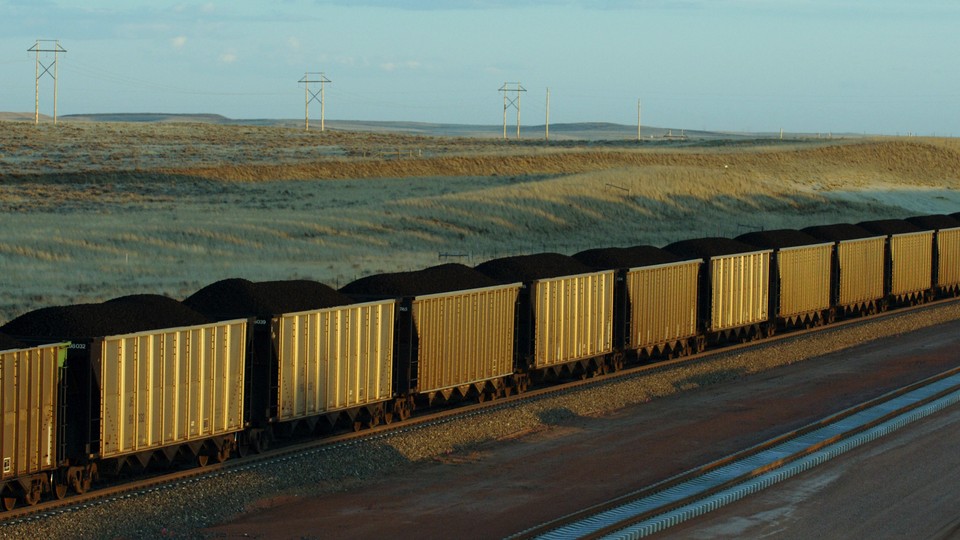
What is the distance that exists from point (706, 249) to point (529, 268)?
9761mm

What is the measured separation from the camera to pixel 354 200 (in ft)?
295

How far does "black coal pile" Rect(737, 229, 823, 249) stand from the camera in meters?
42.9

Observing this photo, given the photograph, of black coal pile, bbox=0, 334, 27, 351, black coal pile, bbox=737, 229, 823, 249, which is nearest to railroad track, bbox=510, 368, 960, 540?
black coal pile, bbox=0, 334, 27, 351

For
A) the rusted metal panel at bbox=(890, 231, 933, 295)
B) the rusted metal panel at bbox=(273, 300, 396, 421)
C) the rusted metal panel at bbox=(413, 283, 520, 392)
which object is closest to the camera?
the rusted metal panel at bbox=(273, 300, 396, 421)

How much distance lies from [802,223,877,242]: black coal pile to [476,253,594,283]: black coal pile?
56.0 ft

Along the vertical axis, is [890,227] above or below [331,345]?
above

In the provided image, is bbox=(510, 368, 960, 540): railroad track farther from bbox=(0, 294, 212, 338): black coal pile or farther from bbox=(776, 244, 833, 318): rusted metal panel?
bbox=(776, 244, 833, 318): rusted metal panel

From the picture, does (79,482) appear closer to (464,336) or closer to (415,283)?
(415,283)

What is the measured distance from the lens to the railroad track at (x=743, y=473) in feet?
59.1

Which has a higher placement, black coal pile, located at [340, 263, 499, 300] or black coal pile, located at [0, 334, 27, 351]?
black coal pile, located at [340, 263, 499, 300]

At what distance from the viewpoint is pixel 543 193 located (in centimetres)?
9081

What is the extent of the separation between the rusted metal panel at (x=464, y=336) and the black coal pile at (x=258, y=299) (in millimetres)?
1918

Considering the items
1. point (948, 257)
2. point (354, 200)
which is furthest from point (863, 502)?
point (354, 200)

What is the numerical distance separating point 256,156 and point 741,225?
46.7 metres
